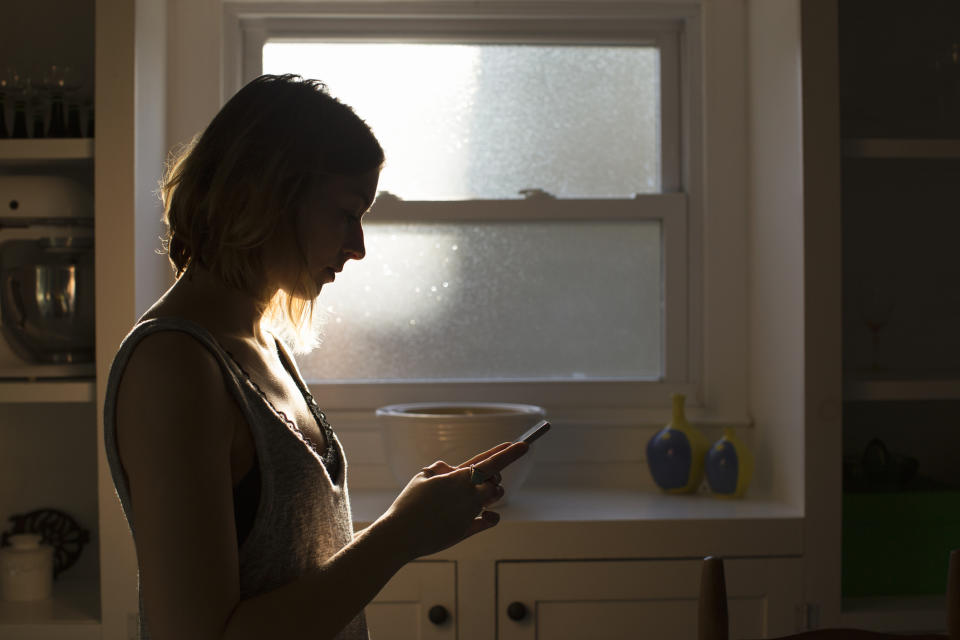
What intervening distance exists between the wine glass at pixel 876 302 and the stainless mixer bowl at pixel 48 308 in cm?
153

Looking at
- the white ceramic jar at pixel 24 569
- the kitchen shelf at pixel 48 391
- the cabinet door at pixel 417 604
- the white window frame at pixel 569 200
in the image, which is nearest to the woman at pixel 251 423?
the cabinet door at pixel 417 604

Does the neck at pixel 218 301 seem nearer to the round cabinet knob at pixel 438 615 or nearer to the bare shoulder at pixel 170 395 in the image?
the bare shoulder at pixel 170 395

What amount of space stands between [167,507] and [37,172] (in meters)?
1.36

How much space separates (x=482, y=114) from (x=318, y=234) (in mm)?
1270

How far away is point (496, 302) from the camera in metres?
2.07

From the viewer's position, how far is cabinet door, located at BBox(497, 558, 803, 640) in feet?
5.23

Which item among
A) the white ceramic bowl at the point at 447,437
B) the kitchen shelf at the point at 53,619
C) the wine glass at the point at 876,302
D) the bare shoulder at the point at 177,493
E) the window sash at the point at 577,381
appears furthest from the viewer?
the window sash at the point at 577,381

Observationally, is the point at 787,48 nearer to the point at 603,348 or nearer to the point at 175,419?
the point at 603,348

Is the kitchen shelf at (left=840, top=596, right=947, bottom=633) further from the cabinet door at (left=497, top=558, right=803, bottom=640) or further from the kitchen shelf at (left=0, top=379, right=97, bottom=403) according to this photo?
the kitchen shelf at (left=0, top=379, right=97, bottom=403)

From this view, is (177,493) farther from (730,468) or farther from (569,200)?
(569,200)

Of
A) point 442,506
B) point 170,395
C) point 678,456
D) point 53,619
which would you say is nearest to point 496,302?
point 678,456

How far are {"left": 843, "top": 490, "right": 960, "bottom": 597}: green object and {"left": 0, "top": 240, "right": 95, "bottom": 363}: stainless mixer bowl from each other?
4.93 feet

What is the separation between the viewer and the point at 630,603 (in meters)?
1.61

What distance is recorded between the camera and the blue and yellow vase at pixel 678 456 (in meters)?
1.86
